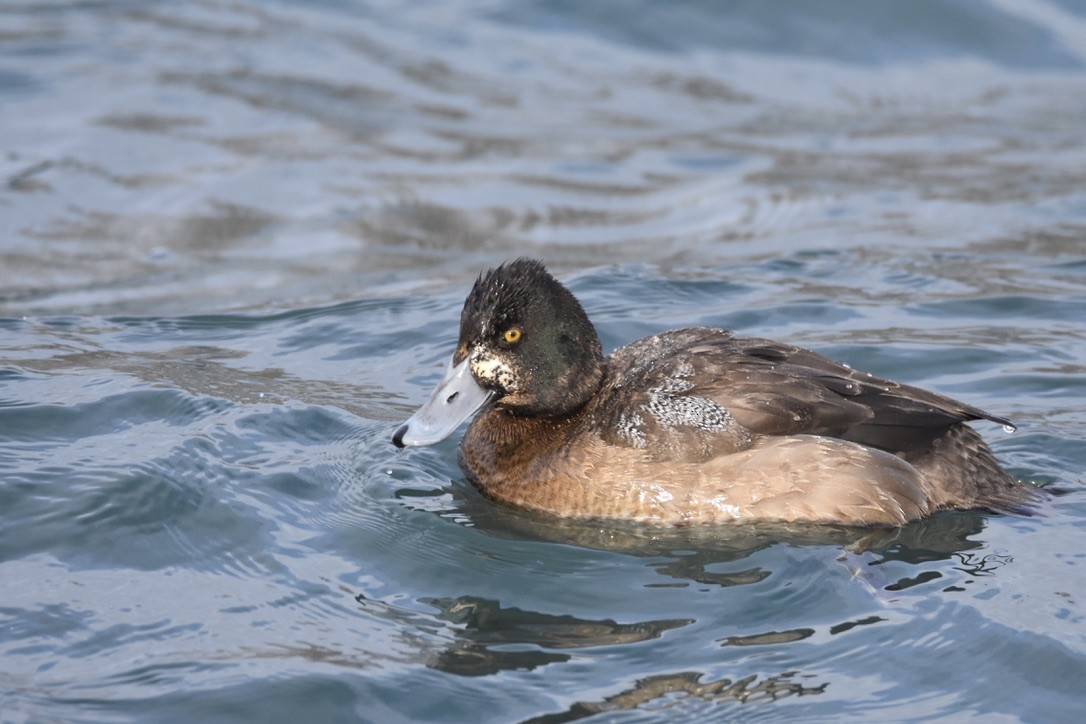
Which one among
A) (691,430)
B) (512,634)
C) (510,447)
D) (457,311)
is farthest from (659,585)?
(457,311)

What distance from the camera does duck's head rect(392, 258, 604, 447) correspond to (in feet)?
21.1

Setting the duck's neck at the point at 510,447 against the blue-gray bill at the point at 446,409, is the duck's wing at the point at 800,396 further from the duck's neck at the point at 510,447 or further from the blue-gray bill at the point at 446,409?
the blue-gray bill at the point at 446,409

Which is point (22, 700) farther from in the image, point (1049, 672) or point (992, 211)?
point (992, 211)

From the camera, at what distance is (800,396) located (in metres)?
6.20

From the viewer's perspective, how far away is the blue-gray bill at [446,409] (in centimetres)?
640

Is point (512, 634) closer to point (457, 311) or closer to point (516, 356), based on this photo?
point (516, 356)

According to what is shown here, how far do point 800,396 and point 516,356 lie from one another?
52.5 inches

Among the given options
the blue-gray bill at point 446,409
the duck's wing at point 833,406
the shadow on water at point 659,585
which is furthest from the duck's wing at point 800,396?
the blue-gray bill at point 446,409

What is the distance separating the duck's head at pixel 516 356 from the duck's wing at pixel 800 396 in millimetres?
340

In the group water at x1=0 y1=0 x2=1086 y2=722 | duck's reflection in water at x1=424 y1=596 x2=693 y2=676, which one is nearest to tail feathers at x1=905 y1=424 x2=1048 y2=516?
water at x1=0 y1=0 x2=1086 y2=722

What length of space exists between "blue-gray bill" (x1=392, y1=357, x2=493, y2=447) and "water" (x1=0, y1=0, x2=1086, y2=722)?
372 millimetres

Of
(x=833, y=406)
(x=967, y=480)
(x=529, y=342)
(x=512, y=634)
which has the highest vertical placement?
(x=529, y=342)

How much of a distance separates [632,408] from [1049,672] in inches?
85.7

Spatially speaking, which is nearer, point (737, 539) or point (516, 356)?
point (737, 539)
